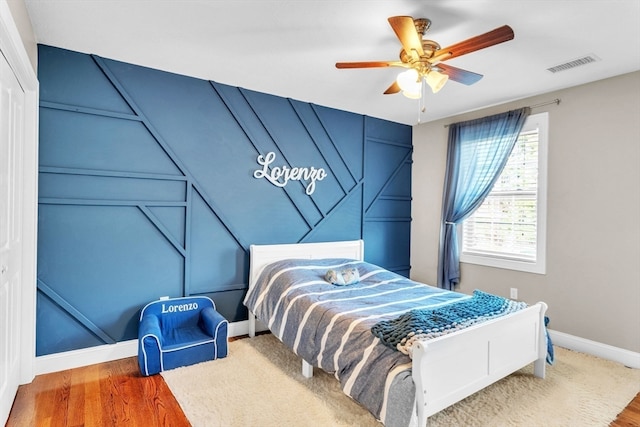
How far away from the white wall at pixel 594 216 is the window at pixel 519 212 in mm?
82

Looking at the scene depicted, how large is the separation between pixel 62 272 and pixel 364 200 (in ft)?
10.4

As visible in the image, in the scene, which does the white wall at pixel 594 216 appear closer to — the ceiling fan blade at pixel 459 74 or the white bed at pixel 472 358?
the white bed at pixel 472 358

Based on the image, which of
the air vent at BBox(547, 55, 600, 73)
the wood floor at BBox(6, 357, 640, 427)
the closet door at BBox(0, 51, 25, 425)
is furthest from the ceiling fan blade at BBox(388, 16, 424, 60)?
the wood floor at BBox(6, 357, 640, 427)

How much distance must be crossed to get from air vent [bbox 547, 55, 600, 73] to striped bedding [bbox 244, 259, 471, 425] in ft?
6.72

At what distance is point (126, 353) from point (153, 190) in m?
1.40

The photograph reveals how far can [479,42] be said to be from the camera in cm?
192

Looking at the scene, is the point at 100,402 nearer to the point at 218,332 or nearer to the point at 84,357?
the point at 84,357

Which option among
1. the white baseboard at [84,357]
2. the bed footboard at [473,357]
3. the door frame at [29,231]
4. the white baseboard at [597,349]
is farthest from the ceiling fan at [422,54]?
the white baseboard at [84,357]

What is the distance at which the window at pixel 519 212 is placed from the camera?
3557 millimetres

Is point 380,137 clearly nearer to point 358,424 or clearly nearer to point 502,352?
point 502,352

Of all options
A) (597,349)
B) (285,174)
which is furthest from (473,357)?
(285,174)

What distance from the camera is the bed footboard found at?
1782 mm

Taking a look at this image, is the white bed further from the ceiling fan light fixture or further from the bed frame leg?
the ceiling fan light fixture

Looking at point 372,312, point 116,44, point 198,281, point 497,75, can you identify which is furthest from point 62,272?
point 497,75
